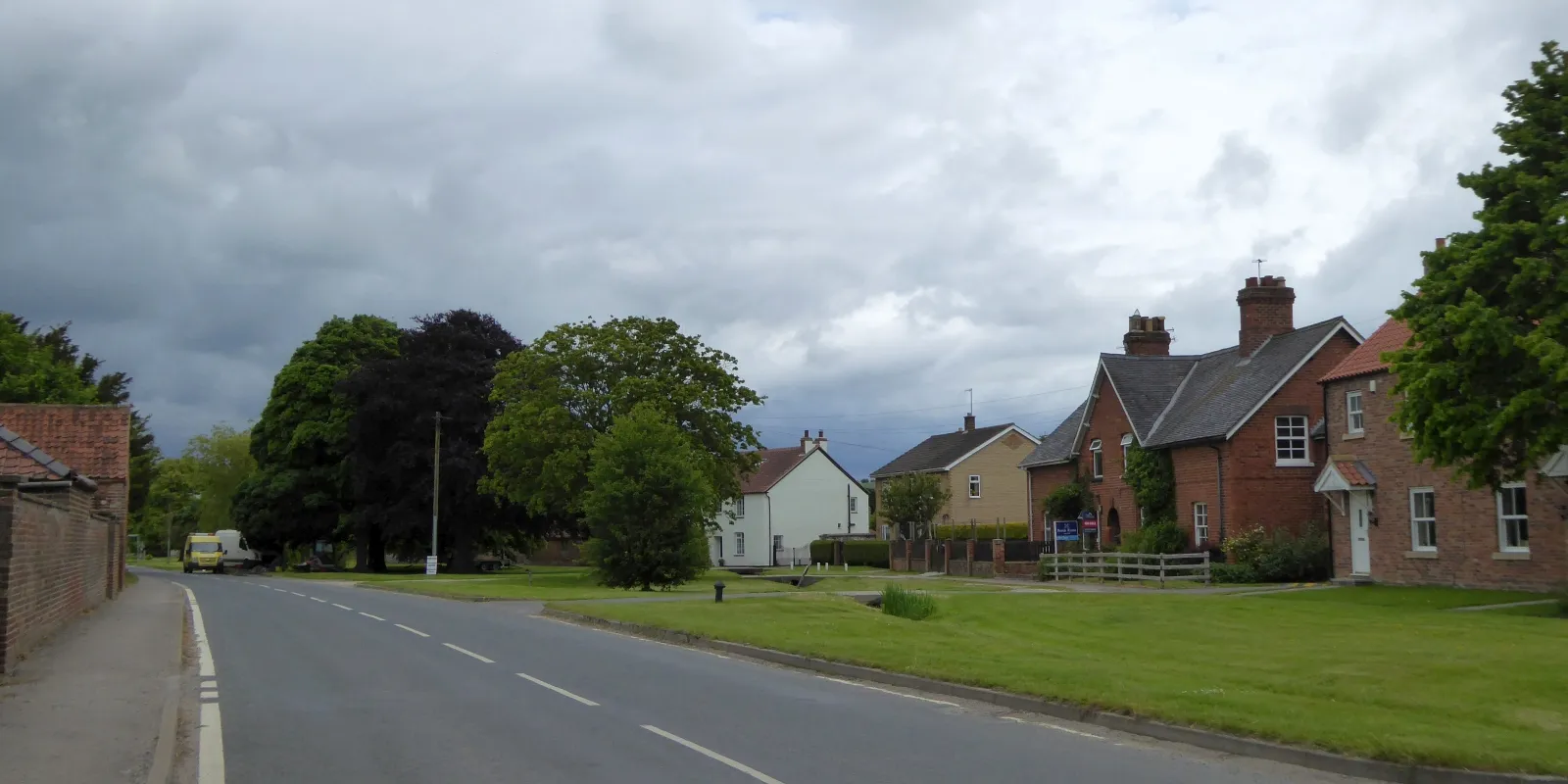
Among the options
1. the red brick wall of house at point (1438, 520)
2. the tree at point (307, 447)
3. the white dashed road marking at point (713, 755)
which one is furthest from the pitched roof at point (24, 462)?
the tree at point (307, 447)

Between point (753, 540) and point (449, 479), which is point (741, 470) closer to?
point (449, 479)

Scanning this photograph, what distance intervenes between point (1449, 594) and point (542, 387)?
33.5 m

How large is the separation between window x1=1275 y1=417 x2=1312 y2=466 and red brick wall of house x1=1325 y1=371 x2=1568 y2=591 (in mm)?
4074

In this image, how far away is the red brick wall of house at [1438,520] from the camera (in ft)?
101

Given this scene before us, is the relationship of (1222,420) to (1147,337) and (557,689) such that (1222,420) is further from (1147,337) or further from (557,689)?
(557,689)

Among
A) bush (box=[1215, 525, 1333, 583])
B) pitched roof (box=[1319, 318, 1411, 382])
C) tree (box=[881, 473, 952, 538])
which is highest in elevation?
pitched roof (box=[1319, 318, 1411, 382])

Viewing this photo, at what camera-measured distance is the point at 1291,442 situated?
144 feet

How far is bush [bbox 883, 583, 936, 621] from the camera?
27172 millimetres

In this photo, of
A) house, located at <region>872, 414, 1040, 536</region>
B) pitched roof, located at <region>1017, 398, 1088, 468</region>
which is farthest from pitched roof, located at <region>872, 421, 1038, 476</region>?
pitched roof, located at <region>1017, 398, 1088, 468</region>

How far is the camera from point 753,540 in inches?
3460

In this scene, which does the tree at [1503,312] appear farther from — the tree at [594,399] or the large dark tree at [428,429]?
the large dark tree at [428,429]

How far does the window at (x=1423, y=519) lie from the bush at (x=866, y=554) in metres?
35.5

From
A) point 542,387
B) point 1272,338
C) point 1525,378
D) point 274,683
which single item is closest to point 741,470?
point 542,387

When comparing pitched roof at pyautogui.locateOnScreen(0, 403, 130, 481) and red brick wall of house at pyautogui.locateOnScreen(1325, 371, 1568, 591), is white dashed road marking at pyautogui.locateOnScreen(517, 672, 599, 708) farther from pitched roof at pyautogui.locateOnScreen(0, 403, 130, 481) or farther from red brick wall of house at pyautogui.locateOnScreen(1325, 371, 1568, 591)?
pitched roof at pyautogui.locateOnScreen(0, 403, 130, 481)
